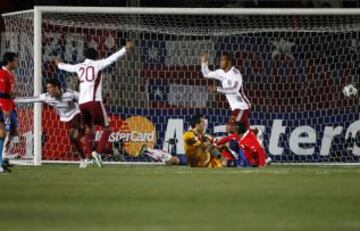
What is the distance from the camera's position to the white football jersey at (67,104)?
62.6ft

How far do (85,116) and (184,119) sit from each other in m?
2.81

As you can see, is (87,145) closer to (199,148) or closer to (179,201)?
(199,148)

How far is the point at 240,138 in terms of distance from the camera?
1872 cm

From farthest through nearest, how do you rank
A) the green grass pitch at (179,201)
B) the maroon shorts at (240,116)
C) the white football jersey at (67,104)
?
the maroon shorts at (240,116)
the white football jersey at (67,104)
the green grass pitch at (179,201)

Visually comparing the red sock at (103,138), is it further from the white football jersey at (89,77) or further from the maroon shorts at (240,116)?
the maroon shorts at (240,116)

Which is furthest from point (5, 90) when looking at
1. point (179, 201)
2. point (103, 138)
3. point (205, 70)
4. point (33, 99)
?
point (179, 201)

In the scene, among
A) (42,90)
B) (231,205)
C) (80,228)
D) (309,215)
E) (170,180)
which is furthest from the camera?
(42,90)

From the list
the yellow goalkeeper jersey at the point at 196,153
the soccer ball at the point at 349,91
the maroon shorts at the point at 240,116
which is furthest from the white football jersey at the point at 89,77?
the soccer ball at the point at 349,91

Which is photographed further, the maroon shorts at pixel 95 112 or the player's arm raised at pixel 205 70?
the player's arm raised at pixel 205 70

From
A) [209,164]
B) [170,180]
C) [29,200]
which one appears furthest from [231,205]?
[209,164]

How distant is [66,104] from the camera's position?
19.2 meters

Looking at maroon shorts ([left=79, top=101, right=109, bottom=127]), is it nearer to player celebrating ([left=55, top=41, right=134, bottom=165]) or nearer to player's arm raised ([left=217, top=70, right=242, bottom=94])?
player celebrating ([left=55, top=41, right=134, bottom=165])

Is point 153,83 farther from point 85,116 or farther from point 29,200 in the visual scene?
point 29,200

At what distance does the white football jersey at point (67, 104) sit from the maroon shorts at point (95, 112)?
67cm
